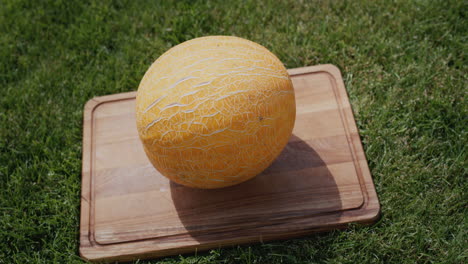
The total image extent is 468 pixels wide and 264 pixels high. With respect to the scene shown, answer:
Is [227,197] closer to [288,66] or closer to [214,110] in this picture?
[214,110]

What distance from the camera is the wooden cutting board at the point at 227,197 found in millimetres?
2484

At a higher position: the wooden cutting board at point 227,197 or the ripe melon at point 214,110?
Result: the ripe melon at point 214,110

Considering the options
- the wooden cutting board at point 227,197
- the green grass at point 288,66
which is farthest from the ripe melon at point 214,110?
the green grass at point 288,66

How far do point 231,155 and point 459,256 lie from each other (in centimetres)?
138

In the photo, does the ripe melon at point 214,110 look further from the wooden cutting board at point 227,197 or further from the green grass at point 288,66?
the green grass at point 288,66

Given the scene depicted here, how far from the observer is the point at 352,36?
343cm

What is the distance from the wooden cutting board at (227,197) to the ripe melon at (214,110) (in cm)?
36

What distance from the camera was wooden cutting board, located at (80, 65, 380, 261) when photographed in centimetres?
248

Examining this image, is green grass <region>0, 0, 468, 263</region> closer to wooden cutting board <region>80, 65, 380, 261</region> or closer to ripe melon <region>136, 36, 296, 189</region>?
wooden cutting board <region>80, 65, 380, 261</region>

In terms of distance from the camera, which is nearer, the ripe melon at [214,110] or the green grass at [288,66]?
the ripe melon at [214,110]

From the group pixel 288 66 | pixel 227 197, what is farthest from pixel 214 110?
pixel 288 66

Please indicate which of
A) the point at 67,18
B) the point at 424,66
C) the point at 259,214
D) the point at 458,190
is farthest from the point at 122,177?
the point at 424,66

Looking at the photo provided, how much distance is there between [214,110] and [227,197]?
0.73 m

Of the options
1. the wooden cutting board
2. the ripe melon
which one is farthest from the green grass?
the ripe melon
